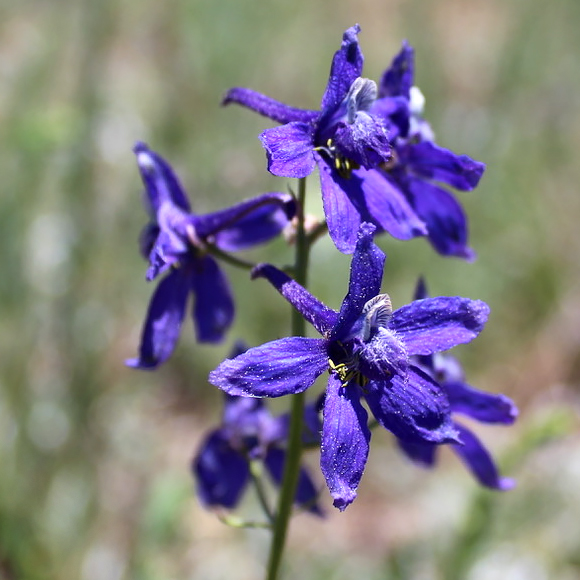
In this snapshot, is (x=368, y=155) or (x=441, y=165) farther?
(x=441, y=165)

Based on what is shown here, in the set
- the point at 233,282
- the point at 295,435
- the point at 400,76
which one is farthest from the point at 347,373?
the point at 233,282

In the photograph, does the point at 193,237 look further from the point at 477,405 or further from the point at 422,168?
the point at 477,405

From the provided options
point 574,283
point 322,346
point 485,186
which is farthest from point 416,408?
point 485,186

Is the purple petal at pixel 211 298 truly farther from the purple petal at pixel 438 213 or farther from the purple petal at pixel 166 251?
the purple petal at pixel 438 213

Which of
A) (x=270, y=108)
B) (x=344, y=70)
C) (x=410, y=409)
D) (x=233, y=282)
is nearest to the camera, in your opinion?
(x=410, y=409)

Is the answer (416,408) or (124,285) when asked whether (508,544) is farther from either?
(124,285)

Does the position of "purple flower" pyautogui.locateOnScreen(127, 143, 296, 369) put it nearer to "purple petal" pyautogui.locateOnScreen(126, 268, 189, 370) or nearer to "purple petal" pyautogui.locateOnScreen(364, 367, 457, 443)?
"purple petal" pyautogui.locateOnScreen(126, 268, 189, 370)

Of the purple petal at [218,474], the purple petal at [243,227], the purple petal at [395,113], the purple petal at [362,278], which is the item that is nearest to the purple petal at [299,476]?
the purple petal at [218,474]

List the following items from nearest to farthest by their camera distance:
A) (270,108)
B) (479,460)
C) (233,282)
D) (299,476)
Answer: (270,108), (479,460), (299,476), (233,282)
